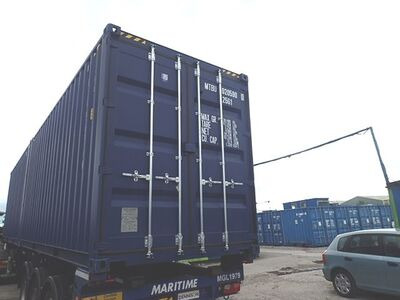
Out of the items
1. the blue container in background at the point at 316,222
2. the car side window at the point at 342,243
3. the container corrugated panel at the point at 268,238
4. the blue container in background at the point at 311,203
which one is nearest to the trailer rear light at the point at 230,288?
the car side window at the point at 342,243

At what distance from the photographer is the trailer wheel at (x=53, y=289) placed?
14.8ft

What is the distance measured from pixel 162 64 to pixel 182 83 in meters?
0.40

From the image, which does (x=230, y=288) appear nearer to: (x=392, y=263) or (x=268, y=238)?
(x=392, y=263)

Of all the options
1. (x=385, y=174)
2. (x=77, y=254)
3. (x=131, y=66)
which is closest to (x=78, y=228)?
(x=77, y=254)

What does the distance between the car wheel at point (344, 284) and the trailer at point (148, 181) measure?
347 cm

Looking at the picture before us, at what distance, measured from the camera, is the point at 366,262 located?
6840 millimetres

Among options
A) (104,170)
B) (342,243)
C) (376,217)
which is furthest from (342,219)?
(104,170)

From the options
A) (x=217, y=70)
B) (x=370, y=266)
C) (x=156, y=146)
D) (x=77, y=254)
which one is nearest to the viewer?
(x=77, y=254)

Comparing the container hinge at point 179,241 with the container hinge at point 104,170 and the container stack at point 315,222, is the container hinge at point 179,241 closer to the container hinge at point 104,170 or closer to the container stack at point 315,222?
the container hinge at point 104,170

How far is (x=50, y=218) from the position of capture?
569 centimetres

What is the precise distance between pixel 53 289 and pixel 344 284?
19.8 ft

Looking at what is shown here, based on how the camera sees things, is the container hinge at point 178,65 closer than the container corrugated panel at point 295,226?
Yes

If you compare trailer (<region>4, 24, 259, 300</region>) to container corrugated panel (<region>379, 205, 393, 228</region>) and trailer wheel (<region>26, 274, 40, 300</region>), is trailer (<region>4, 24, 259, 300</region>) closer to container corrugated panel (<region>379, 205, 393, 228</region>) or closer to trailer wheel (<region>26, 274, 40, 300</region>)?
trailer wheel (<region>26, 274, 40, 300</region>)

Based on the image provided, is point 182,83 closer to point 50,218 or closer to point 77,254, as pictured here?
point 77,254
